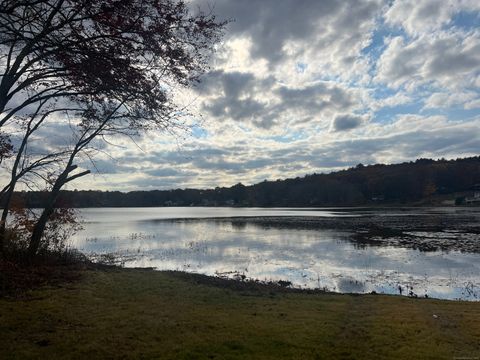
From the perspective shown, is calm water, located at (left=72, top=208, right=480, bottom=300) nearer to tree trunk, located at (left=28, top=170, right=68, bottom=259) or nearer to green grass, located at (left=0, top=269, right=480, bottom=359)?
green grass, located at (left=0, top=269, right=480, bottom=359)

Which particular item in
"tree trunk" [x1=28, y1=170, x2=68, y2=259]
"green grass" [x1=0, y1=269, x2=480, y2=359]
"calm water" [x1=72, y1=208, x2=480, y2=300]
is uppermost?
"tree trunk" [x1=28, y1=170, x2=68, y2=259]

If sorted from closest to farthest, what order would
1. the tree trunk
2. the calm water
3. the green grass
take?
the green grass → the tree trunk → the calm water

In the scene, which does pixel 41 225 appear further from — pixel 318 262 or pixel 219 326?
pixel 318 262

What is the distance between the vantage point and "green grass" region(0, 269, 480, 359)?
7.11 metres

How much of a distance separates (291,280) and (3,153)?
14.8 m

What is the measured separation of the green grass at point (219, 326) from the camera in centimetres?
711

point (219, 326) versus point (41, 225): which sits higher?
point (41, 225)

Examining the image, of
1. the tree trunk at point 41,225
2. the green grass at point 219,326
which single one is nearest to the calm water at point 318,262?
the green grass at point 219,326

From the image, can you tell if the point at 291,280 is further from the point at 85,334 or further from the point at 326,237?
the point at 326,237

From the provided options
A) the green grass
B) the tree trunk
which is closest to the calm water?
the green grass

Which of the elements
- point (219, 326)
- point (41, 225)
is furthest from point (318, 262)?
point (219, 326)

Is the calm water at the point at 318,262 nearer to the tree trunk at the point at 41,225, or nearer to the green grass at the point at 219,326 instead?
the green grass at the point at 219,326

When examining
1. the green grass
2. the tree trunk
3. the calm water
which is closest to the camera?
the green grass

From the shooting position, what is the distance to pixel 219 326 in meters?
8.84
